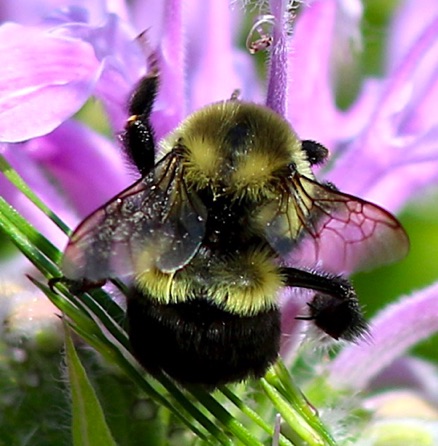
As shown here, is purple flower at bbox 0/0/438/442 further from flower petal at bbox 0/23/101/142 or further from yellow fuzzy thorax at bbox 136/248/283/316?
yellow fuzzy thorax at bbox 136/248/283/316

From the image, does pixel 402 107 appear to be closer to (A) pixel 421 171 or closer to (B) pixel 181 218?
(A) pixel 421 171

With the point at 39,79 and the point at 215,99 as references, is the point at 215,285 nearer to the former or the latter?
the point at 39,79

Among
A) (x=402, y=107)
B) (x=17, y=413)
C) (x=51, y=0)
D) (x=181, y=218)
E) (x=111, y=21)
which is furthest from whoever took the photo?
(x=51, y=0)

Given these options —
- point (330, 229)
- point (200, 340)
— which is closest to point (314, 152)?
point (330, 229)

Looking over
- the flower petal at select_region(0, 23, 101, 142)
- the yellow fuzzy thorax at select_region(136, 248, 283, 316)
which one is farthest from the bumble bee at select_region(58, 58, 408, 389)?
the flower petal at select_region(0, 23, 101, 142)

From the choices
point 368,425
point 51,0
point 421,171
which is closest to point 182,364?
point 368,425

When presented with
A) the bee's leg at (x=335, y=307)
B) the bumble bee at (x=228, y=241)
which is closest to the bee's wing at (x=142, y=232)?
the bumble bee at (x=228, y=241)
